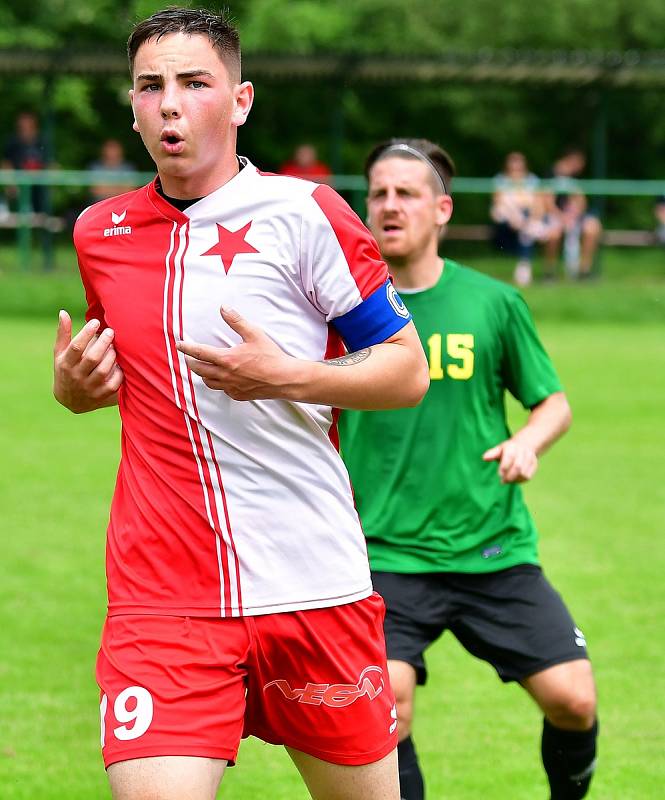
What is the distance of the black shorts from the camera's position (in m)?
5.25

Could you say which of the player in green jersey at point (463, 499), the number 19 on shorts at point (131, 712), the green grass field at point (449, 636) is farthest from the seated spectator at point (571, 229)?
the number 19 on shorts at point (131, 712)

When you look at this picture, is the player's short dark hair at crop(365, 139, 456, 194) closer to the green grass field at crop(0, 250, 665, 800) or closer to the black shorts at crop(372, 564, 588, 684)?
the black shorts at crop(372, 564, 588, 684)

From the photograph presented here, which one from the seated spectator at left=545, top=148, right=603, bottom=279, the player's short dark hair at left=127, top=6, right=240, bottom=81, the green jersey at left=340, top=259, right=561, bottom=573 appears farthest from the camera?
the seated spectator at left=545, top=148, right=603, bottom=279

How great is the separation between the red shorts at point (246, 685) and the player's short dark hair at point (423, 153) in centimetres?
250

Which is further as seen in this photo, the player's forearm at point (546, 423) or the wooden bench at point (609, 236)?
the wooden bench at point (609, 236)

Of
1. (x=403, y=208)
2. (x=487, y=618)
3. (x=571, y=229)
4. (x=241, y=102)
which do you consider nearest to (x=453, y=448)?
(x=487, y=618)

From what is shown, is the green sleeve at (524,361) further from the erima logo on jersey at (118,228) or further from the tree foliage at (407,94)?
the tree foliage at (407,94)

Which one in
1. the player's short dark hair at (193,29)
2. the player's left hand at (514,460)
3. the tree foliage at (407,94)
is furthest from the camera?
the tree foliage at (407,94)

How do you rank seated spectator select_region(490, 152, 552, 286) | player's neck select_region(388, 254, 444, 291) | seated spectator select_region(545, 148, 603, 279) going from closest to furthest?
player's neck select_region(388, 254, 444, 291) → seated spectator select_region(490, 152, 552, 286) → seated spectator select_region(545, 148, 603, 279)

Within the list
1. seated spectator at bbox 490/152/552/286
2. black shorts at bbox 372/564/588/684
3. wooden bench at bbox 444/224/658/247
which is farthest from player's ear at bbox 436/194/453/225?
wooden bench at bbox 444/224/658/247

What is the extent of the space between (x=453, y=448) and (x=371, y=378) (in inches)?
75.5

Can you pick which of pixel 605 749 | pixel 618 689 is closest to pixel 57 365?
pixel 605 749

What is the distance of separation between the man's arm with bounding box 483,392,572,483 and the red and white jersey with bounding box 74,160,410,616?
1.30 metres

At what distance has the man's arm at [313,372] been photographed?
3408 mm
